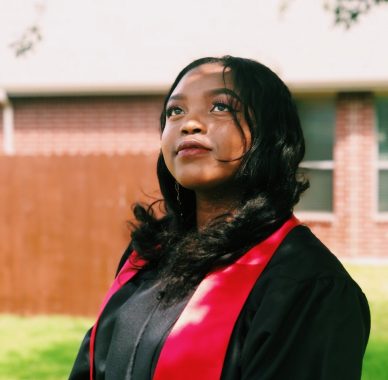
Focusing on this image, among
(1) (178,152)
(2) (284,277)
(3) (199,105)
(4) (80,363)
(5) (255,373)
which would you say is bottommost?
(4) (80,363)

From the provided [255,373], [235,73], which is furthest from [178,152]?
[255,373]

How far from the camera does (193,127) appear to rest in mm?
1919

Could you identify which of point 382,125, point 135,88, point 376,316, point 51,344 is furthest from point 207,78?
point 382,125

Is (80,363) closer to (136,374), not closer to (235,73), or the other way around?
(136,374)

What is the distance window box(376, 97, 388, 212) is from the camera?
11594 millimetres

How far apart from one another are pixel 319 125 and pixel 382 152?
1.06 metres

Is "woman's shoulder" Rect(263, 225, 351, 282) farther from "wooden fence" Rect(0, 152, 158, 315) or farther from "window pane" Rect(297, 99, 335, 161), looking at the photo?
"window pane" Rect(297, 99, 335, 161)

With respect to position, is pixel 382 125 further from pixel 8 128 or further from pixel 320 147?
pixel 8 128

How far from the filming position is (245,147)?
6.23 feet

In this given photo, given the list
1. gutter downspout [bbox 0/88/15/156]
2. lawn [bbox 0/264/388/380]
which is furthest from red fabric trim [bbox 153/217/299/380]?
gutter downspout [bbox 0/88/15/156]

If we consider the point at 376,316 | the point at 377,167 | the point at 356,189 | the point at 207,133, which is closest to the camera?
the point at 207,133

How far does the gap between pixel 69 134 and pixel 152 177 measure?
16.2 ft

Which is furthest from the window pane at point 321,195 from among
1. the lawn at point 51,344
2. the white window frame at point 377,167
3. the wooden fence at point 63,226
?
the wooden fence at point 63,226

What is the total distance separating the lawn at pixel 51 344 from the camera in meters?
5.57
